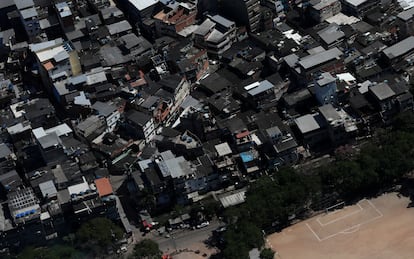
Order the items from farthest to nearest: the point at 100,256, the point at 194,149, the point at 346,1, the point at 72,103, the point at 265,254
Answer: the point at 346,1 → the point at 72,103 → the point at 194,149 → the point at 100,256 → the point at 265,254

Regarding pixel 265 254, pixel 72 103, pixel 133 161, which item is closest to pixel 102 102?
pixel 72 103

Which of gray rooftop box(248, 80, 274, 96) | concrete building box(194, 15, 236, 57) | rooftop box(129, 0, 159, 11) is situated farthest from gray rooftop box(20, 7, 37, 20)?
gray rooftop box(248, 80, 274, 96)

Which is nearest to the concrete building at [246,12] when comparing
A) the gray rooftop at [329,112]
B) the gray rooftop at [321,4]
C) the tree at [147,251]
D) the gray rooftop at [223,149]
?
the gray rooftop at [321,4]

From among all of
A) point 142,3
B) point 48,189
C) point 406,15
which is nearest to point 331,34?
point 406,15

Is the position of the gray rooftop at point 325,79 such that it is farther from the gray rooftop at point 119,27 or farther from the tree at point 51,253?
the tree at point 51,253

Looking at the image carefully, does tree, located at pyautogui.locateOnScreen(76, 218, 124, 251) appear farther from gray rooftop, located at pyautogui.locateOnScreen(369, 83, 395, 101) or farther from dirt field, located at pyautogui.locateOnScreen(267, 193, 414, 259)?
gray rooftop, located at pyautogui.locateOnScreen(369, 83, 395, 101)

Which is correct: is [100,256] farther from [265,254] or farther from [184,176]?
[265,254]
